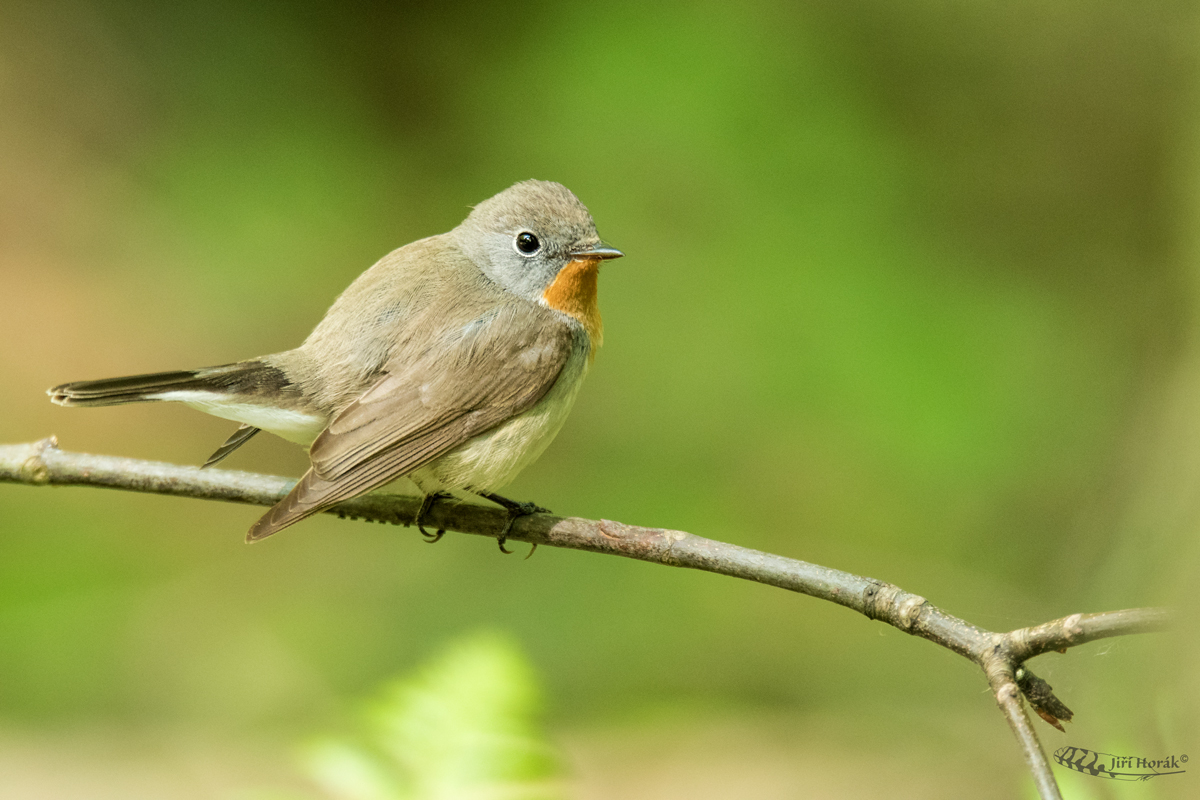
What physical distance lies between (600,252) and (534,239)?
0.29 m

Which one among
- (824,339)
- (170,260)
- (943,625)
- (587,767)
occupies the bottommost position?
(943,625)

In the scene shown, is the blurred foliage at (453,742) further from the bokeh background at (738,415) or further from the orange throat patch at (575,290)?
the bokeh background at (738,415)

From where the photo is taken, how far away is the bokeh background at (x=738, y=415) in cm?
516

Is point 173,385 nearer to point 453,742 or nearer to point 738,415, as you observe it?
point 453,742

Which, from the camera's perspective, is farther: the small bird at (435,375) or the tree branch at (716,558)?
the small bird at (435,375)

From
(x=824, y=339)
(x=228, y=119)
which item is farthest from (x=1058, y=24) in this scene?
(x=228, y=119)

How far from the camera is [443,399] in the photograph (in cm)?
325


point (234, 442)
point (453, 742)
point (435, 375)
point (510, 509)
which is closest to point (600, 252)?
point (435, 375)

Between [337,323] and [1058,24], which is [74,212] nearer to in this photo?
[337,323]

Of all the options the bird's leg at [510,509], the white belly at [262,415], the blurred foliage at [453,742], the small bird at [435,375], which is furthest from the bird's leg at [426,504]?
the blurred foliage at [453,742]

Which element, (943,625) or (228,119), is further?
(228,119)

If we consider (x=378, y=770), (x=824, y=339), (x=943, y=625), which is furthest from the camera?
(x=824, y=339)

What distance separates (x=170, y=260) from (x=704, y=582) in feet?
13.6

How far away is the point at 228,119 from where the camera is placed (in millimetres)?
6566
